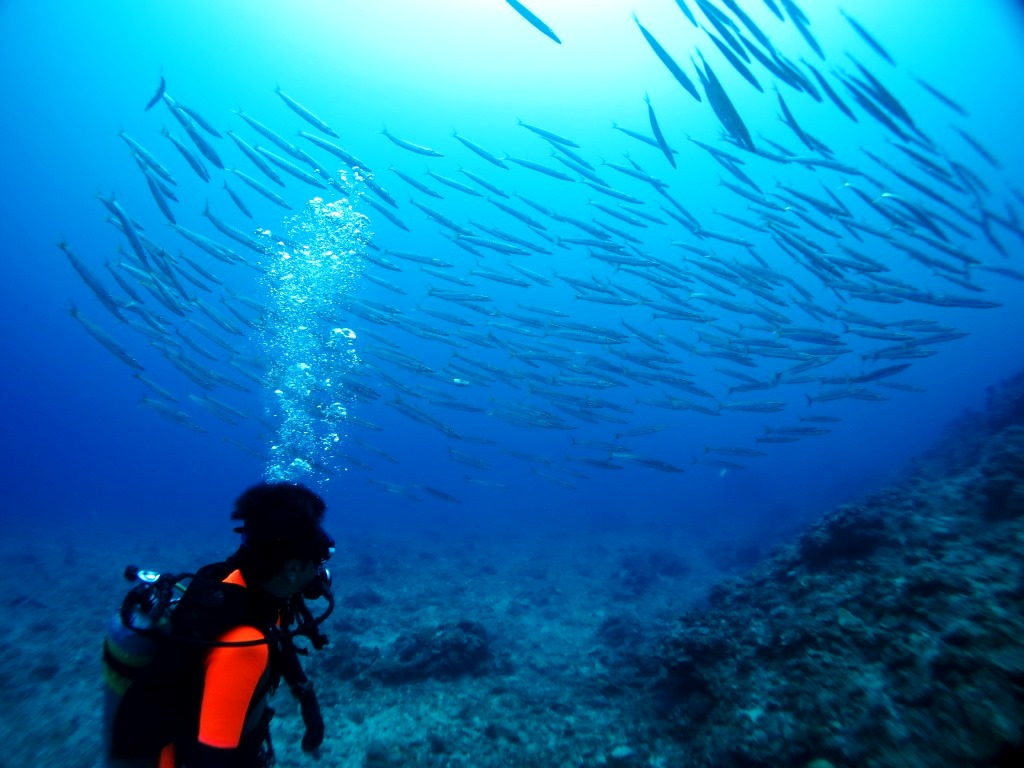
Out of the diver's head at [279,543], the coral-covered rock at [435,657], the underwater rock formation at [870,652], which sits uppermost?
the diver's head at [279,543]

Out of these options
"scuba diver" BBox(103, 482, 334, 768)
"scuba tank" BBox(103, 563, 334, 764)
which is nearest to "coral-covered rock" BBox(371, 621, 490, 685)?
"scuba diver" BBox(103, 482, 334, 768)

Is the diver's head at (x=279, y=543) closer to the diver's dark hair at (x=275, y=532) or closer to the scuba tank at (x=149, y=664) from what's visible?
the diver's dark hair at (x=275, y=532)

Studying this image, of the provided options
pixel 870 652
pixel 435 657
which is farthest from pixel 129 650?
pixel 435 657

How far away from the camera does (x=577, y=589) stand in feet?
41.8

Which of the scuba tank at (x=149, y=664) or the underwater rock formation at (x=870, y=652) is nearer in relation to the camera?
the scuba tank at (x=149, y=664)

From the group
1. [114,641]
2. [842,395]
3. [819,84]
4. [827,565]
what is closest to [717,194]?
[842,395]

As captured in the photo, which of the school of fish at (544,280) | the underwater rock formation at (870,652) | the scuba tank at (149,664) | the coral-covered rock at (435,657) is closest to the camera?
the scuba tank at (149,664)

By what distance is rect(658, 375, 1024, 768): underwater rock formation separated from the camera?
258 centimetres

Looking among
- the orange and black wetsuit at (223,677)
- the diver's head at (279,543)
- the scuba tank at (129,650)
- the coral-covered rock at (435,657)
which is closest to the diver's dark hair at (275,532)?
the diver's head at (279,543)

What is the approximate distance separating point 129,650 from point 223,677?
0.43m

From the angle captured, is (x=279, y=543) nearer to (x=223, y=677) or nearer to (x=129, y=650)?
(x=223, y=677)

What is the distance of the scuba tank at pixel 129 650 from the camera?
1.62m

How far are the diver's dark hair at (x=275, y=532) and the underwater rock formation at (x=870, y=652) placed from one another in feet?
11.0

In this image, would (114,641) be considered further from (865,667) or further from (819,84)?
(819,84)
